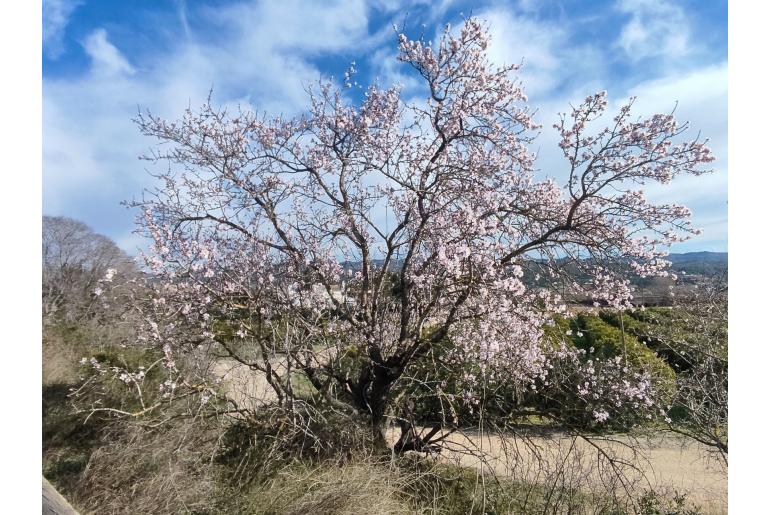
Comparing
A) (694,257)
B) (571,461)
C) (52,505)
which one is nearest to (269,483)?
(52,505)

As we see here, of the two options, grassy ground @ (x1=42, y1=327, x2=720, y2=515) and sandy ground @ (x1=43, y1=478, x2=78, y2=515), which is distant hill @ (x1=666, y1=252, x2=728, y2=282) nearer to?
grassy ground @ (x1=42, y1=327, x2=720, y2=515)

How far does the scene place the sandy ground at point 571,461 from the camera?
295 centimetres

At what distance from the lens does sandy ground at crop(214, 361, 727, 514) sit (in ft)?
9.68

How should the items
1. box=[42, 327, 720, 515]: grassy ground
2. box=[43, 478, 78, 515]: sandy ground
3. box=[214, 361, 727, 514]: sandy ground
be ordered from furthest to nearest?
box=[214, 361, 727, 514]: sandy ground < box=[42, 327, 720, 515]: grassy ground < box=[43, 478, 78, 515]: sandy ground

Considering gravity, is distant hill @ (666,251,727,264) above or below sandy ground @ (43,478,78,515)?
above

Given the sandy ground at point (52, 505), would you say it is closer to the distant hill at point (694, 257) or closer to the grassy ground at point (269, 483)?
the grassy ground at point (269, 483)

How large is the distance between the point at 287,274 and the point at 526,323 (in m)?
1.61

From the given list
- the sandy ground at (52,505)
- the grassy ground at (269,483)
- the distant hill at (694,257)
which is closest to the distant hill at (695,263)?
the distant hill at (694,257)

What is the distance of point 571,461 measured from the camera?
10.4 feet

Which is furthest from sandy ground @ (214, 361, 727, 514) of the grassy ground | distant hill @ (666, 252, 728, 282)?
distant hill @ (666, 252, 728, 282)

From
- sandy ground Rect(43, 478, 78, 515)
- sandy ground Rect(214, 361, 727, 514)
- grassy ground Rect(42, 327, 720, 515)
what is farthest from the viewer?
sandy ground Rect(214, 361, 727, 514)
